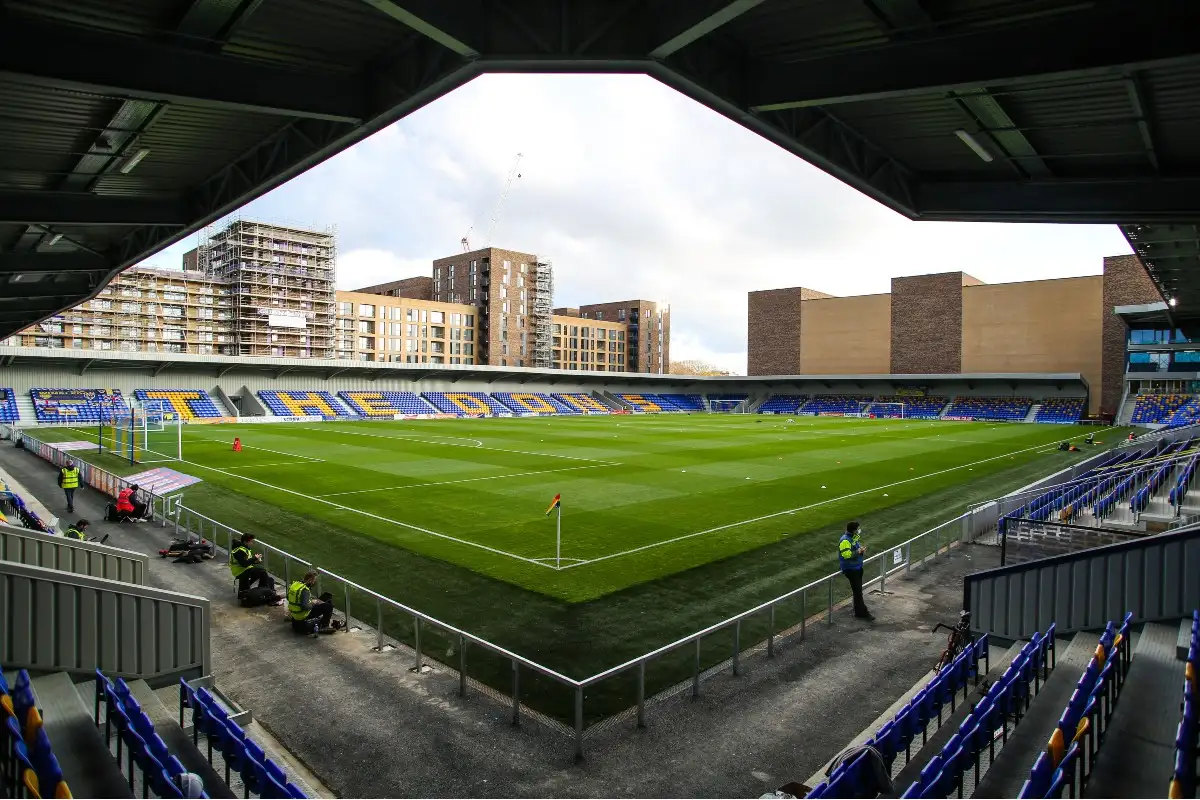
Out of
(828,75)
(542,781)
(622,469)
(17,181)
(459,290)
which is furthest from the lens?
(459,290)

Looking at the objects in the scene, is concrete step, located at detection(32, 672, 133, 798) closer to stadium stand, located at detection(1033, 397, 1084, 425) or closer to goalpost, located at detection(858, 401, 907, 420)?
stadium stand, located at detection(1033, 397, 1084, 425)

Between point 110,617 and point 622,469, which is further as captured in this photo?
point 622,469

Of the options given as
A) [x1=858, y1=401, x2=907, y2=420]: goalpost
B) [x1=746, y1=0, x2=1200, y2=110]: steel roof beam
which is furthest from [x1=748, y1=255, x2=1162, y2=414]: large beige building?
[x1=746, y1=0, x2=1200, y2=110]: steel roof beam

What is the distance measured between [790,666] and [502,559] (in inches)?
306

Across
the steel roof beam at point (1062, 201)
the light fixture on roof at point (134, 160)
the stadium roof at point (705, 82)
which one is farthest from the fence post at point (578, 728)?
the light fixture on roof at point (134, 160)

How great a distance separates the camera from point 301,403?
68.6 metres

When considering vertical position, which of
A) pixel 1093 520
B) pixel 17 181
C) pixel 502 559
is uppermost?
pixel 17 181

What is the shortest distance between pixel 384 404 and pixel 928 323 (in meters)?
66.2

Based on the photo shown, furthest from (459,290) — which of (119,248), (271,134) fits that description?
(271,134)

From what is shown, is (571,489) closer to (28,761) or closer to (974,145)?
(974,145)

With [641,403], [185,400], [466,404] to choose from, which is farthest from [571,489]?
[641,403]

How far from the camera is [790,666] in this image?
970 centimetres

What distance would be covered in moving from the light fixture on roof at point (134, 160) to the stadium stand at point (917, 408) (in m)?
81.9

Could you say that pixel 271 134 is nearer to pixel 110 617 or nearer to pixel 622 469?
pixel 110 617
